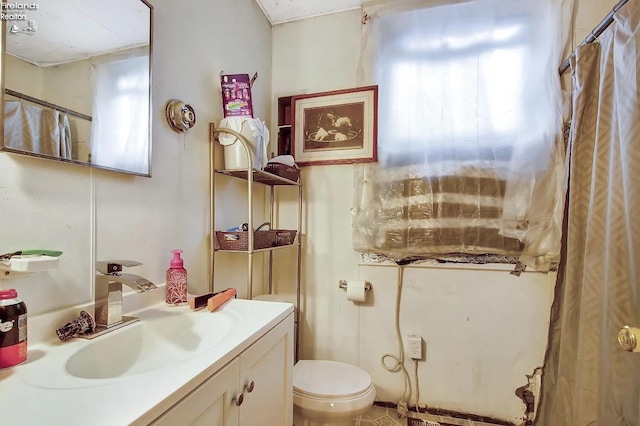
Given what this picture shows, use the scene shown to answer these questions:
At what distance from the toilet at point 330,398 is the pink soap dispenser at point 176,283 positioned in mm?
645

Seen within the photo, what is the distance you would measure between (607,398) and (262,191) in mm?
1708

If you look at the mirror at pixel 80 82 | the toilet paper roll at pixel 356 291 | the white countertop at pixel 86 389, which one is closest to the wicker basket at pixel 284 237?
the toilet paper roll at pixel 356 291

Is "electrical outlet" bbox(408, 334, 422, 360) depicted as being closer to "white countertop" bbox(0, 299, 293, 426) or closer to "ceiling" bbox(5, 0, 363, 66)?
"white countertop" bbox(0, 299, 293, 426)

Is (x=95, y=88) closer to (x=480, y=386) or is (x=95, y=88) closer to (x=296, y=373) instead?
(x=296, y=373)

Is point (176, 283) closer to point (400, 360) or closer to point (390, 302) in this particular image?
point (390, 302)

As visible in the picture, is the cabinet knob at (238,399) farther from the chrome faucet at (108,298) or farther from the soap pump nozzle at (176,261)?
the soap pump nozzle at (176,261)

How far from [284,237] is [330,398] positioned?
0.73 metres

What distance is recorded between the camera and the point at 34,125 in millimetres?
637

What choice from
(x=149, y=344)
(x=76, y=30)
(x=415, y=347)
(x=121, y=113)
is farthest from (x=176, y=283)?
Answer: (x=415, y=347)

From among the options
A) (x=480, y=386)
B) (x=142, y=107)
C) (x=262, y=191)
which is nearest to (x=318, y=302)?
(x=262, y=191)

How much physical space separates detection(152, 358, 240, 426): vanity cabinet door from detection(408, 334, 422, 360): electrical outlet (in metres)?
1.16

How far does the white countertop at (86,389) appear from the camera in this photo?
1.30ft

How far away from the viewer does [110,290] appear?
29.8 inches

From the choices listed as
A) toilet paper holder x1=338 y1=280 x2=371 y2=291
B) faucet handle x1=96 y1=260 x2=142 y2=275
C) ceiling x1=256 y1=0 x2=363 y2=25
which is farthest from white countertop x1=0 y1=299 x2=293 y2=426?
ceiling x1=256 y1=0 x2=363 y2=25
